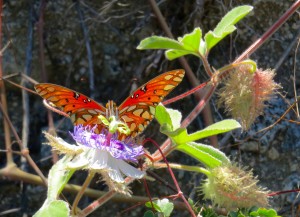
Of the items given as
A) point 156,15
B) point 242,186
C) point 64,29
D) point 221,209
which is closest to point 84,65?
point 64,29

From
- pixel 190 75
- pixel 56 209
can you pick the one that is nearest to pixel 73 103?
pixel 56 209

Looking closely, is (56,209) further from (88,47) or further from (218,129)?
(88,47)

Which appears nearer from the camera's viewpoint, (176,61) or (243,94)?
(243,94)

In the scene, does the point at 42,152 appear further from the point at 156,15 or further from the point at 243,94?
the point at 243,94

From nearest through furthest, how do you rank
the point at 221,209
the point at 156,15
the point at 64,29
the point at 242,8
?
the point at 242,8 → the point at 221,209 → the point at 156,15 → the point at 64,29

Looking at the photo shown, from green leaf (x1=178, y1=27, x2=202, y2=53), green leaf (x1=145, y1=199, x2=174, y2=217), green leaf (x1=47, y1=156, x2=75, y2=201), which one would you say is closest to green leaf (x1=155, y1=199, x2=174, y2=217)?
green leaf (x1=145, y1=199, x2=174, y2=217)
